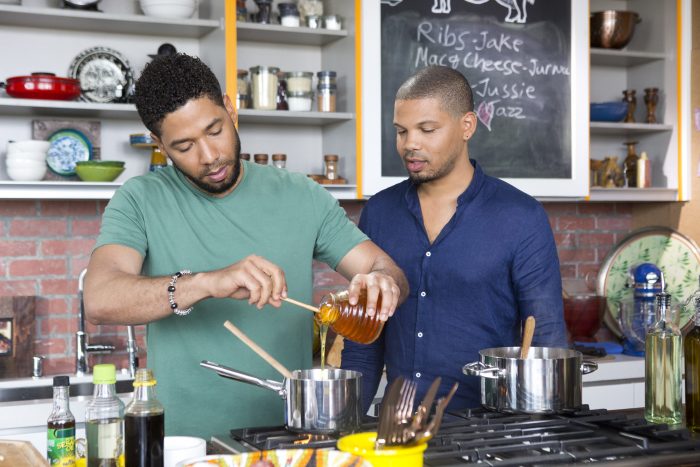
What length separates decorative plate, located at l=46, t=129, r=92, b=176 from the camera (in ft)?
10.3

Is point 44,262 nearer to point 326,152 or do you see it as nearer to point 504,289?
point 326,152

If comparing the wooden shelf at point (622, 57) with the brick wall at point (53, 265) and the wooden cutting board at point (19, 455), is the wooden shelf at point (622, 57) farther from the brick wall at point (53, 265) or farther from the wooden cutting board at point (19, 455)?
the wooden cutting board at point (19, 455)

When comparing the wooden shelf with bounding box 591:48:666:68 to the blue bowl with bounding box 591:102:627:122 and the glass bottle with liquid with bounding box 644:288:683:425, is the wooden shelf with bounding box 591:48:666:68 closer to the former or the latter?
the blue bowl with bounding box 591:102:627:122

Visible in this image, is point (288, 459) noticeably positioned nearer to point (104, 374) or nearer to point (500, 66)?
point (104, 374)

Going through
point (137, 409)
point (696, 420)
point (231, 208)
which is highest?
point (231, 208)

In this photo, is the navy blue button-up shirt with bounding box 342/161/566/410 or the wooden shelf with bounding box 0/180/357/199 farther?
the wooden shelf with bounding box 0/180/357/199

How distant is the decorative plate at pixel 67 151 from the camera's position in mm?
3145

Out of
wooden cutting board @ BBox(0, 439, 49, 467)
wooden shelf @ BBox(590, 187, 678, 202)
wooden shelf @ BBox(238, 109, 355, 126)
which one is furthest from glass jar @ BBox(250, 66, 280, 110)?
wooden cutting board @ BBox(0, 439, 49, 467)

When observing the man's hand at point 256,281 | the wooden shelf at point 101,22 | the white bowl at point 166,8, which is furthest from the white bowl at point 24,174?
the man's hand at point 256,281

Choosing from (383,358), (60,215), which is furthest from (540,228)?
(60,215)

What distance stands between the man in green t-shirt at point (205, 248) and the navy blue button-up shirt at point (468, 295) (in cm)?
28

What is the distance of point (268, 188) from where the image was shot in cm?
205

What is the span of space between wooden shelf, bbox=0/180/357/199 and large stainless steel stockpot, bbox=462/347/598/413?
1.79m

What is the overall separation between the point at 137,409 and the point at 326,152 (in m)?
2.34
